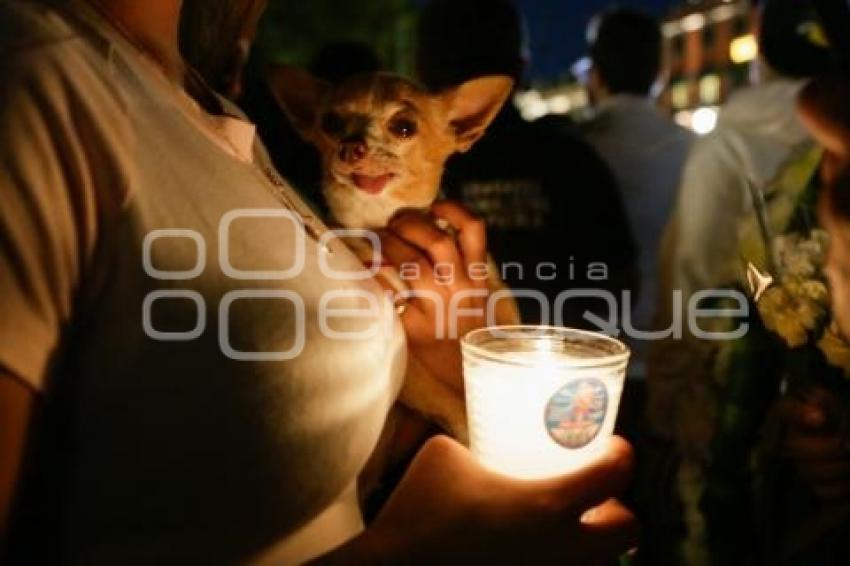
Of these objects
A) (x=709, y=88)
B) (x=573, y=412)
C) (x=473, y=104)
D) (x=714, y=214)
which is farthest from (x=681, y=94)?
(x=573, y=412)

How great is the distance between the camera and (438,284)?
1.34m

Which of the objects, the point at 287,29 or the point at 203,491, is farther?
the point at 287,29

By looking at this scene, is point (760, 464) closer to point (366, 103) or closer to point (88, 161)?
point (366, 103)

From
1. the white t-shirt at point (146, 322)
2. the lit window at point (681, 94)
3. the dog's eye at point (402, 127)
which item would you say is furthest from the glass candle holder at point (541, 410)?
the lit window at point (681, 94)

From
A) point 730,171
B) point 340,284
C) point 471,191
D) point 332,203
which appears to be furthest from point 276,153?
point 340,284

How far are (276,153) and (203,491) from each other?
175cm

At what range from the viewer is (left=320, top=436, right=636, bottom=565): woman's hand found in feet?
2.99

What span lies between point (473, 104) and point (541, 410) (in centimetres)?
81

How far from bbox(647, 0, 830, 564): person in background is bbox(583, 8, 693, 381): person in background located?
26.5 inches

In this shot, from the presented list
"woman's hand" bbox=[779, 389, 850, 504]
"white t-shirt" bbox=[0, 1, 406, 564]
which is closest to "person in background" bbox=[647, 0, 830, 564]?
"woman's hand" bbox=[779, 389, 850, 504]

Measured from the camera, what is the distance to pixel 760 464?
6.69 feet

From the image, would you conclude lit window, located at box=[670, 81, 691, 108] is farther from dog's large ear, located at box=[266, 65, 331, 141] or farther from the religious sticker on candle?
the religious sticker on candle

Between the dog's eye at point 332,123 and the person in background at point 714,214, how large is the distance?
120 cm

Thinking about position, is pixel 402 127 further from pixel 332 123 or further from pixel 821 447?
pixel 821 447
